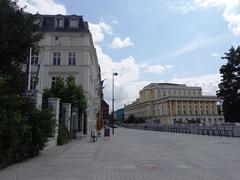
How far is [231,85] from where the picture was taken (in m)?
53.8

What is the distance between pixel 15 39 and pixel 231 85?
46270 millimetres

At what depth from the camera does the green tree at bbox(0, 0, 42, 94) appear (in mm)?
A: 16391

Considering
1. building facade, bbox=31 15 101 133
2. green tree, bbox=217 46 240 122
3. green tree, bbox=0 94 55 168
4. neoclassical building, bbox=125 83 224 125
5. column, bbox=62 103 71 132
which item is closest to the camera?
green tree, bbox=0 94 55 168

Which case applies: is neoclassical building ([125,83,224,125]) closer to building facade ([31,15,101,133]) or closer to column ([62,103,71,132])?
building facade ([31,15,101,133])

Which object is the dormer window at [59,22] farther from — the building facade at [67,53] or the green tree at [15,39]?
the green tree at [15,39]

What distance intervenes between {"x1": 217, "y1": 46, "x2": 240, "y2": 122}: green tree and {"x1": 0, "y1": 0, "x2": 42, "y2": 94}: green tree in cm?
4279

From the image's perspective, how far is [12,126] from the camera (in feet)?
35.7

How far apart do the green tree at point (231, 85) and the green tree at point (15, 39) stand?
42792 mm

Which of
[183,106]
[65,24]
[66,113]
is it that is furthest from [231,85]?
[183,106]

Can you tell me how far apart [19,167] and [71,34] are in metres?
37.2

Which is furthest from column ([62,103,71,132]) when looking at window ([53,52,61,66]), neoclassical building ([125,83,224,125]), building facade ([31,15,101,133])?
neoclassical building ([125,83,224,125])

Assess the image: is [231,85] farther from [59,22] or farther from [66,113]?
[66,113]

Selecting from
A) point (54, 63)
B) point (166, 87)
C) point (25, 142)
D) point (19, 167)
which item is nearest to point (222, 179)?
point (19, 167)

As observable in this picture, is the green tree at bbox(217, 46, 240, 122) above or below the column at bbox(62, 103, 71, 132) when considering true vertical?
above
